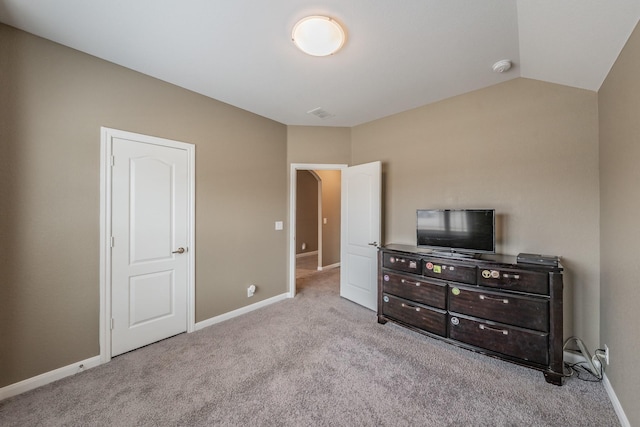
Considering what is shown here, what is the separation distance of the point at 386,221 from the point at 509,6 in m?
2.39

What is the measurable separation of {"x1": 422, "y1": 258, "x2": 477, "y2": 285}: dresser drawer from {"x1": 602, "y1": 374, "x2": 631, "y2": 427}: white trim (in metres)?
1.02

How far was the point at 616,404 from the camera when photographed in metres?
1.63

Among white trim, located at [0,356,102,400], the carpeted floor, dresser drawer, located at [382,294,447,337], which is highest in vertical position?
dresser drawer, located at [382,294,447,337]

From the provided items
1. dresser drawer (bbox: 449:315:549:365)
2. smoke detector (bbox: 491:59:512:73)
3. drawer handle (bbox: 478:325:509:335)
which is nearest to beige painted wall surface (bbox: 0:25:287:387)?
dresser drawer (bbox: 449:315:549:365)

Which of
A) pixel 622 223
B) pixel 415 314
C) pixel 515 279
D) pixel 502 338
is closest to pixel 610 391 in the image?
pixel 502 338

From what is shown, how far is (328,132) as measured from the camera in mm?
3791

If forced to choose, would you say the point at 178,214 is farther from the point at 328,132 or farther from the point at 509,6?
the point at 509,6

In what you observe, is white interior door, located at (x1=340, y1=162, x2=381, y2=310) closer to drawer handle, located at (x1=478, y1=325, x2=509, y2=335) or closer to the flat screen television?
the flat screen television

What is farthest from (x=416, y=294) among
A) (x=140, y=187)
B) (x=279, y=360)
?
(x=140, y=187)

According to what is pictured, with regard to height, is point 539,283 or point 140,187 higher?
point 140,187

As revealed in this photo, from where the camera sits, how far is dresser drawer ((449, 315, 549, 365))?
1900 mm

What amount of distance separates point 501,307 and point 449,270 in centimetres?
47

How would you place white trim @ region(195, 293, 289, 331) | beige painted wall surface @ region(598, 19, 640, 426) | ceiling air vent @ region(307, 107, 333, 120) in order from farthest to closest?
ceiling air vent @ region(307, 107, 333, 120), white trim @ region(195, 293, 289, 331), beige painted wall surface @ region(598, 19, 640, 426)

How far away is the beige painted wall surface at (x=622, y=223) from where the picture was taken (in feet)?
4.67
